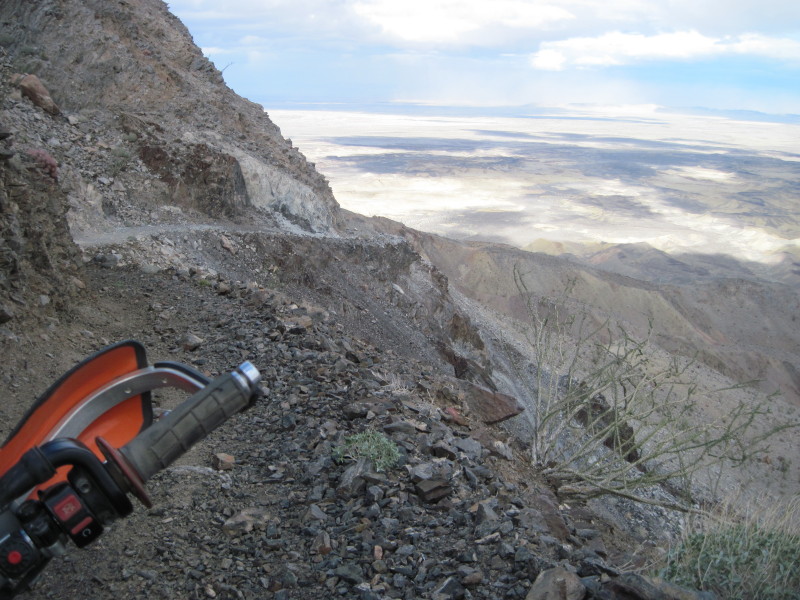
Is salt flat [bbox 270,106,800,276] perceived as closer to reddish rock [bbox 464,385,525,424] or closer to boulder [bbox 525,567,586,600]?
reddish rock [bbox 464,385,525,424]

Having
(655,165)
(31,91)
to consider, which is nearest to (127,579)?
(31,91)

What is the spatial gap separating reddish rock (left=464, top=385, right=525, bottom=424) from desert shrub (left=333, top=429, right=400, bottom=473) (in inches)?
173

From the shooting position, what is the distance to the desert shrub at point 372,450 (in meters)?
4.19

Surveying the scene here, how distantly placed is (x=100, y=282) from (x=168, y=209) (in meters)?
7.07

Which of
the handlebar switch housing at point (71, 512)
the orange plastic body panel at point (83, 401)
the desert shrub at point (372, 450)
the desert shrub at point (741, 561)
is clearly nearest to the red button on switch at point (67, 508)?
the handlebar switch housing at point (71, 512)

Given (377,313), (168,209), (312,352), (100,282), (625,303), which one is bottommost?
(625,303)

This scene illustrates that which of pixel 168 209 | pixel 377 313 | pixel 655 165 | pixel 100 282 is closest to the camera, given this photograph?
pixel 100 282

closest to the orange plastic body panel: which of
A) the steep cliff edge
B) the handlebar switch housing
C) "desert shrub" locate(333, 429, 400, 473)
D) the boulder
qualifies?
the handlebar switch housing

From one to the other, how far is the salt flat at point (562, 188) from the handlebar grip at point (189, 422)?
6229 cm

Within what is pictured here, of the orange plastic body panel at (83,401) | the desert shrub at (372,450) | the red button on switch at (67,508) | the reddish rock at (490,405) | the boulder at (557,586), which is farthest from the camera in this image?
the reddish rock at (490,405)

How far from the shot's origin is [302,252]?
14703 millimetres

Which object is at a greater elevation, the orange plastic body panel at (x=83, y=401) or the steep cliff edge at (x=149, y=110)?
the steep cliff edge at (x=149, y=110)

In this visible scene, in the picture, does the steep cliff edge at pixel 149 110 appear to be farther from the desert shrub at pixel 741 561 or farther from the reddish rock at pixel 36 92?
the desert shrub at pixel 741 561

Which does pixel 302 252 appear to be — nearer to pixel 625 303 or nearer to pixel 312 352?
pixel 312 352
